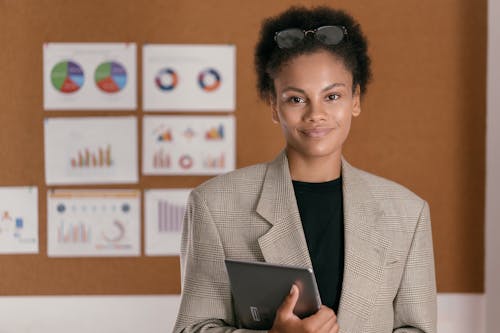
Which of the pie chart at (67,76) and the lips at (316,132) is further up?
the pie chart at (67,76)

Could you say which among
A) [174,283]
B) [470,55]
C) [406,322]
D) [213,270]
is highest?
[470,55]

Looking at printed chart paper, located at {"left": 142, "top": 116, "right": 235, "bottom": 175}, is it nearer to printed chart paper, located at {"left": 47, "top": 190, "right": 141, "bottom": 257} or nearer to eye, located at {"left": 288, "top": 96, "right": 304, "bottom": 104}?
printed chart paper, located at {"left": 47, "top": 190, "right": 141, "bottom": 257}

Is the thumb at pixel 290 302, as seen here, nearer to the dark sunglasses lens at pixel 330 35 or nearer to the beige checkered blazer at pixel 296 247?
the beige checkered blazer at pixel 296 247

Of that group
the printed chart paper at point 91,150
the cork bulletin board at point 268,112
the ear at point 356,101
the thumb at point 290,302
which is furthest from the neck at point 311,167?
the printed chart paper at point 91,150

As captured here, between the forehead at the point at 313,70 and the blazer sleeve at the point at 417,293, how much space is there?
1.26 ft

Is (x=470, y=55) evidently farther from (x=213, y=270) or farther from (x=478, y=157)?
(x=213, y=270)

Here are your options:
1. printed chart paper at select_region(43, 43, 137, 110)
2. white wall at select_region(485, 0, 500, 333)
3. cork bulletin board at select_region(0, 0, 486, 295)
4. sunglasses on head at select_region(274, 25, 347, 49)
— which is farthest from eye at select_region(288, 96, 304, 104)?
white wall at select_region(485, 0, 500, 333)

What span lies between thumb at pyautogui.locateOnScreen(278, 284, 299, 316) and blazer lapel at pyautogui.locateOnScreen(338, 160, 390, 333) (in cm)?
17

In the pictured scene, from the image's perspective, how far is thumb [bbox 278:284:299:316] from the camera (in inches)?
48.4

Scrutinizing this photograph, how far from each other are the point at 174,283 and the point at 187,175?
18.3 inches

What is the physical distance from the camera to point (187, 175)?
276cm

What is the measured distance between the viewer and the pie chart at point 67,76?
8.85 ft

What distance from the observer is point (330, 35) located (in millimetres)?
1448

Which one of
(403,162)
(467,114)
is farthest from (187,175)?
(467,114)
